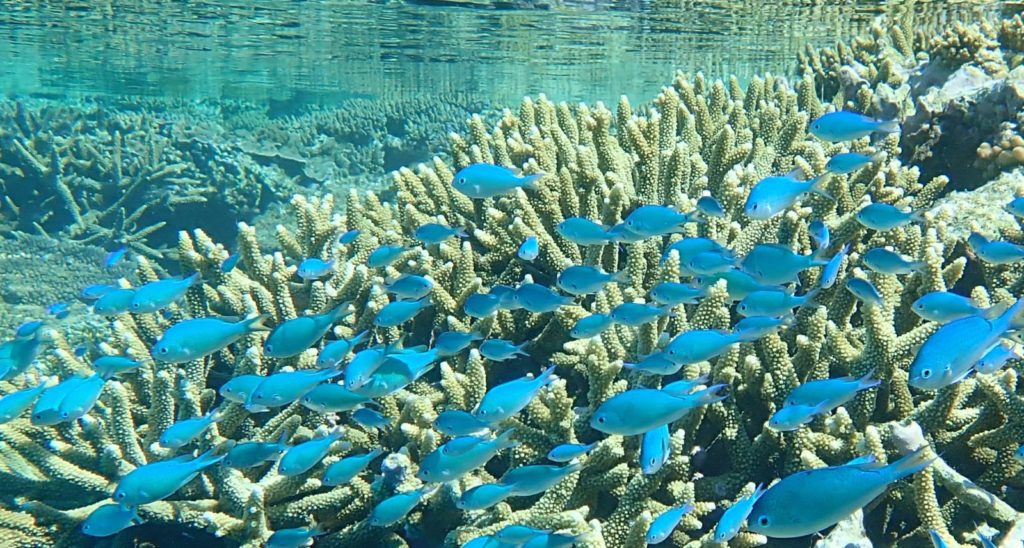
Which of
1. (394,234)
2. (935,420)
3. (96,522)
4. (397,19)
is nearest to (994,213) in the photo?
(935,420)

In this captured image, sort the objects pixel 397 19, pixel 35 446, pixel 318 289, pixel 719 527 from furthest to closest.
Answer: pixel 397 19
pixel 318 289
pixel 35 446
pixel 719 527

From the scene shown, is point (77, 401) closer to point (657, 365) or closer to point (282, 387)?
point (282, 387)

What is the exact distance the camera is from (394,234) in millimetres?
5301

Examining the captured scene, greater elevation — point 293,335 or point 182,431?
point 293,335

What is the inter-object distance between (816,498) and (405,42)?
23.6 metres

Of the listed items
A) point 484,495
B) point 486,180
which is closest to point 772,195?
point 486,180

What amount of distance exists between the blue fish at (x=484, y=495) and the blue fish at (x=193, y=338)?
1621 millimetres

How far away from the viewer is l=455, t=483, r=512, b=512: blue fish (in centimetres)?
299

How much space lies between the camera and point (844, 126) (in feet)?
13.0

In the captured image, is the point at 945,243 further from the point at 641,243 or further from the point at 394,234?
the point at 394,234

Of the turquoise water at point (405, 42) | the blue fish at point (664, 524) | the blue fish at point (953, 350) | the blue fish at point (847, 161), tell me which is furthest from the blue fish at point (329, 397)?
the turquoise water at point (405, 42)

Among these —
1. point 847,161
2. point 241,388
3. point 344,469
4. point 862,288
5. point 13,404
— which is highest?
point 847,161

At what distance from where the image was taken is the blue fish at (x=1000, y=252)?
356cm

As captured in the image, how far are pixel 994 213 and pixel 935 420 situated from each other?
2.23 m
